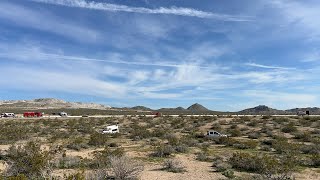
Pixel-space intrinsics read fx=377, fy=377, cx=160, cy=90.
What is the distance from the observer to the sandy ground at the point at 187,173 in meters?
18.8

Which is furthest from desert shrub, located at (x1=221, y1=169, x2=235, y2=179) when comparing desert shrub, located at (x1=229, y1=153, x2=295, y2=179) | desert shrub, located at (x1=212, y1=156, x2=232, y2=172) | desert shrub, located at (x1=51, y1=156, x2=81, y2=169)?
desert shrub, located at (x1=51, y1=156, x2=81, y2=169)

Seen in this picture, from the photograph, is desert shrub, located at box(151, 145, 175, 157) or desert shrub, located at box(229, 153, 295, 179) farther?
desert shrub, located at box(151, 145, 175, 157)

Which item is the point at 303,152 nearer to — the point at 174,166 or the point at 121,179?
the point at 174,166

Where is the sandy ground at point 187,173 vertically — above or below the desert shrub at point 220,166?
below

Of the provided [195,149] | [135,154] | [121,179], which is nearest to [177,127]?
[195,149]

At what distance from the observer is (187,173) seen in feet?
65.5

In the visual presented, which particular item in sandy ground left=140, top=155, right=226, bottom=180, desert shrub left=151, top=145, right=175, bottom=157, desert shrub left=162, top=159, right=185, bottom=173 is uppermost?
desert shrub left=151, top=145, right=175, bottom=157

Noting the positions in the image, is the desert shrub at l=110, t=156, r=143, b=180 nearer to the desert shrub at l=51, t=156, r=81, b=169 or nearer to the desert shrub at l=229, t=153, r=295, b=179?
the desert shrub at l=51, t=156, r=81, b=169

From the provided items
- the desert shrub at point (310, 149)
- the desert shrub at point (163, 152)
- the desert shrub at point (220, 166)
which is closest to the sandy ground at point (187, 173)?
the desert shrub at point (220, 166)

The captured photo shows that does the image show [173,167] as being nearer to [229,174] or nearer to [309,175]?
[229,174]

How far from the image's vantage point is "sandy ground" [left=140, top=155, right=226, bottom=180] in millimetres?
18828

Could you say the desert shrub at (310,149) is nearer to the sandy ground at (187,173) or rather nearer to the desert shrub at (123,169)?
the sandy ground at (187,173)

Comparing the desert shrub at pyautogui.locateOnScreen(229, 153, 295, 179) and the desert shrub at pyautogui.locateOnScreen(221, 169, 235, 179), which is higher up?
the desert shrub at pyautogui.locateOnScreen(229, 153, 295, 179)

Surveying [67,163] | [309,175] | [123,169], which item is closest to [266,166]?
[309,175]
